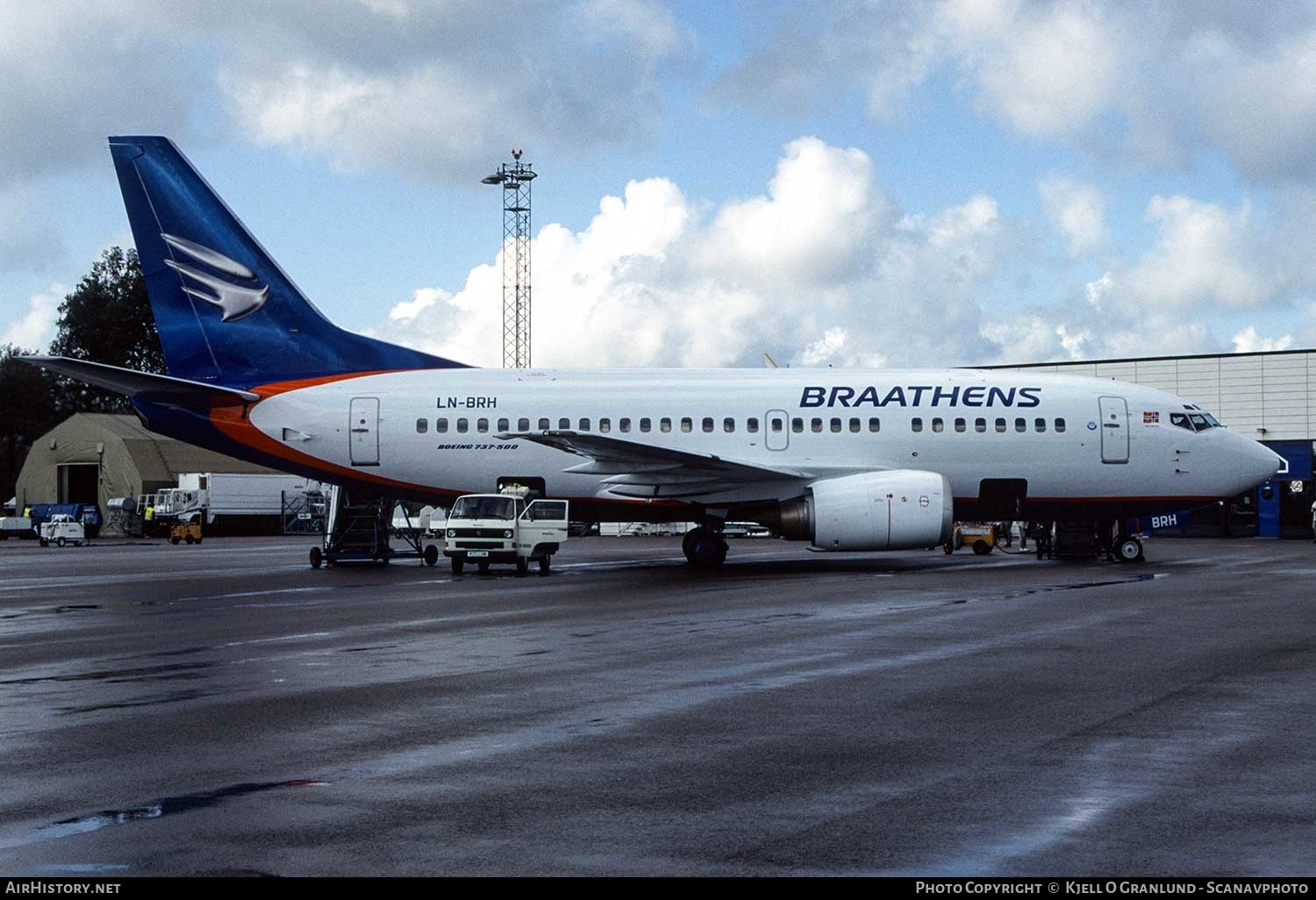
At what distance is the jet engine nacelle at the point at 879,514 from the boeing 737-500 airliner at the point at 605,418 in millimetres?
1615

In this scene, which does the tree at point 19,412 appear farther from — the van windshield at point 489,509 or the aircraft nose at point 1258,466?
the aircraft nose at point 1258,466

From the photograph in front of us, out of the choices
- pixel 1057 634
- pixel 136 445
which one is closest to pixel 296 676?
pixel 1057 634

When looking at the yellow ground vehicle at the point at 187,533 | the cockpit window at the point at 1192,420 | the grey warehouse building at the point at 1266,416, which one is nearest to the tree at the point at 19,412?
the yellow ground vehicle at the point at 187,533

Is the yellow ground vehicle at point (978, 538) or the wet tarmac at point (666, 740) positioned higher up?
the yellow ground vehicle at point (978, 538)

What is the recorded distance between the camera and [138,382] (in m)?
30.7

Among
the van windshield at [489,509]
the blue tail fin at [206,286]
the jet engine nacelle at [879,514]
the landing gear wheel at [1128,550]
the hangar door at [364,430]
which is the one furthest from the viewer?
the landing gear wheel at [1128,550]

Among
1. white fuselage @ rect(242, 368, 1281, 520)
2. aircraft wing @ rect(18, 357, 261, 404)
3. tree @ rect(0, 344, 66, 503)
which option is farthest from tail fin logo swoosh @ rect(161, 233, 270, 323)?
tree @ rect(0, 344, 66, 503)

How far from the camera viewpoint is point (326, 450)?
32.9 metres

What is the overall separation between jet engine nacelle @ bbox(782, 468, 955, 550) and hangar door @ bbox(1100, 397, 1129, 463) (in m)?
4.82

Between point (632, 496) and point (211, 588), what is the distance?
9792mm

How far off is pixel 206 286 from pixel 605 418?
396 inches

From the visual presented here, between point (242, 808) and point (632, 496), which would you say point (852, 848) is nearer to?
point (242, 808)

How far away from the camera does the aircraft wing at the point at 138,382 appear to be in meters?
27.5

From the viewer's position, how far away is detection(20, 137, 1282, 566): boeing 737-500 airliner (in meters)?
32.3
